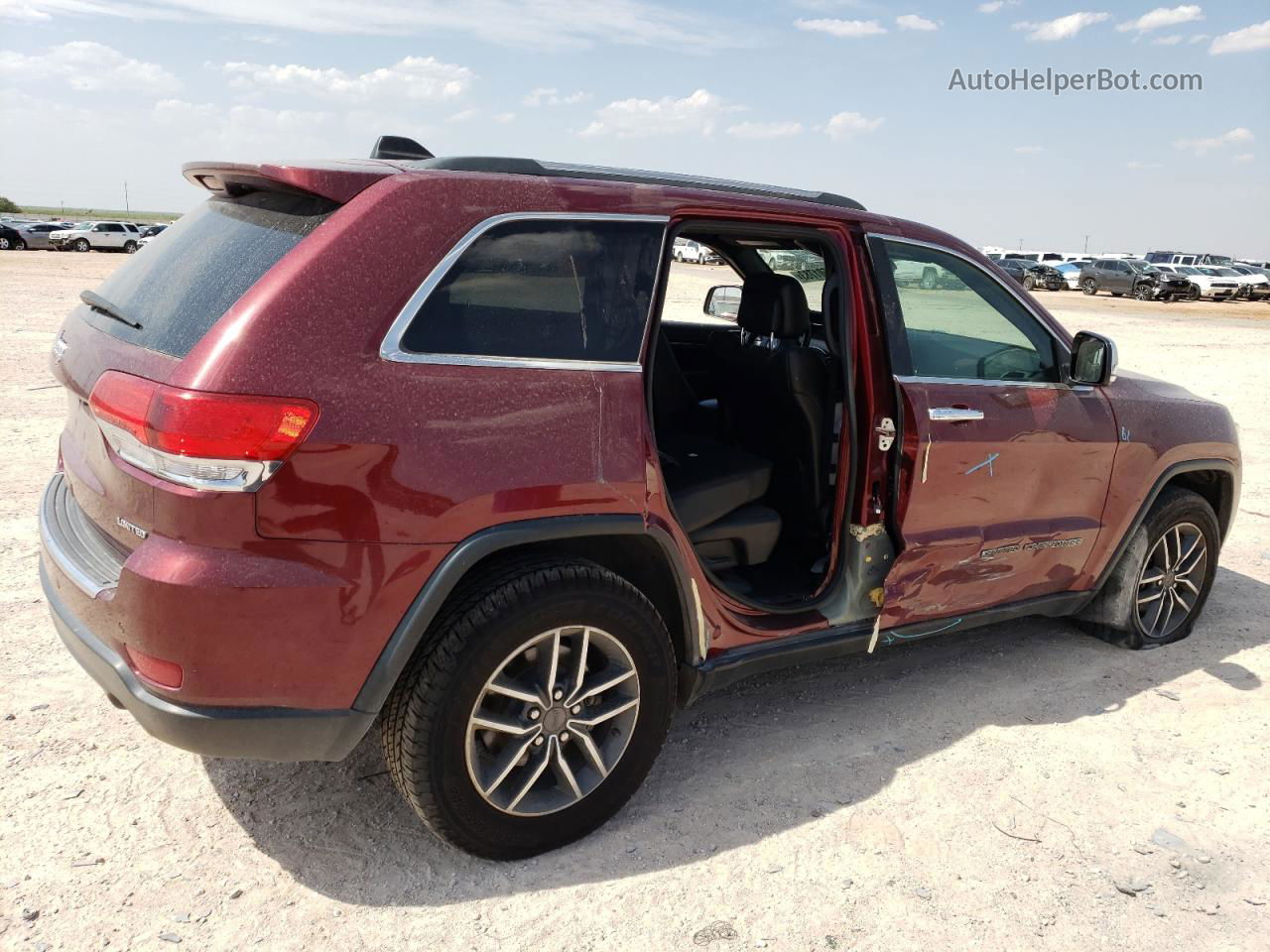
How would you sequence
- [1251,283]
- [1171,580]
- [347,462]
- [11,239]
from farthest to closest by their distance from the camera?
[11,239] → [1251,283] → [1171,580] → [347,462]

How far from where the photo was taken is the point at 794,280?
3895mm

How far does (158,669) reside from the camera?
241 centimetres

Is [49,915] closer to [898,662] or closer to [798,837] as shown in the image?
[798,837]

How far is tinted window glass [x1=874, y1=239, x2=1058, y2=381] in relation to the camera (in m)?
3.67

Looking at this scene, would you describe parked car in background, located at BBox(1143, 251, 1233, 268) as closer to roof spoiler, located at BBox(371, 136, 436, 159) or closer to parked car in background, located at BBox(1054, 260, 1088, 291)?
parked car in background, located at BBox(1054, 260, 1088, 291)

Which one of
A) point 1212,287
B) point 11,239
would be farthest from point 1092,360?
point 11,239

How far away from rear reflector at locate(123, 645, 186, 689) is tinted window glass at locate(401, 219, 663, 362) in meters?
0.94

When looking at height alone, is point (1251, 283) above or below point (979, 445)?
below

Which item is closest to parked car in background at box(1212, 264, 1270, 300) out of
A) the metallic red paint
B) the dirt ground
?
the dirt ground

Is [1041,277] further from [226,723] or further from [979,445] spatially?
[226,723]

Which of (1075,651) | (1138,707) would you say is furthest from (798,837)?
(1075,651)

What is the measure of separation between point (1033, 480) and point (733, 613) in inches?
57.2

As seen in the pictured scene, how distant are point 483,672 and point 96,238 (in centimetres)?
4874

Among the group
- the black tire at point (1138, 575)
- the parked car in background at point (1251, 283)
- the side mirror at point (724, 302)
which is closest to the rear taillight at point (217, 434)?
the side mirror at point (724, 302)
